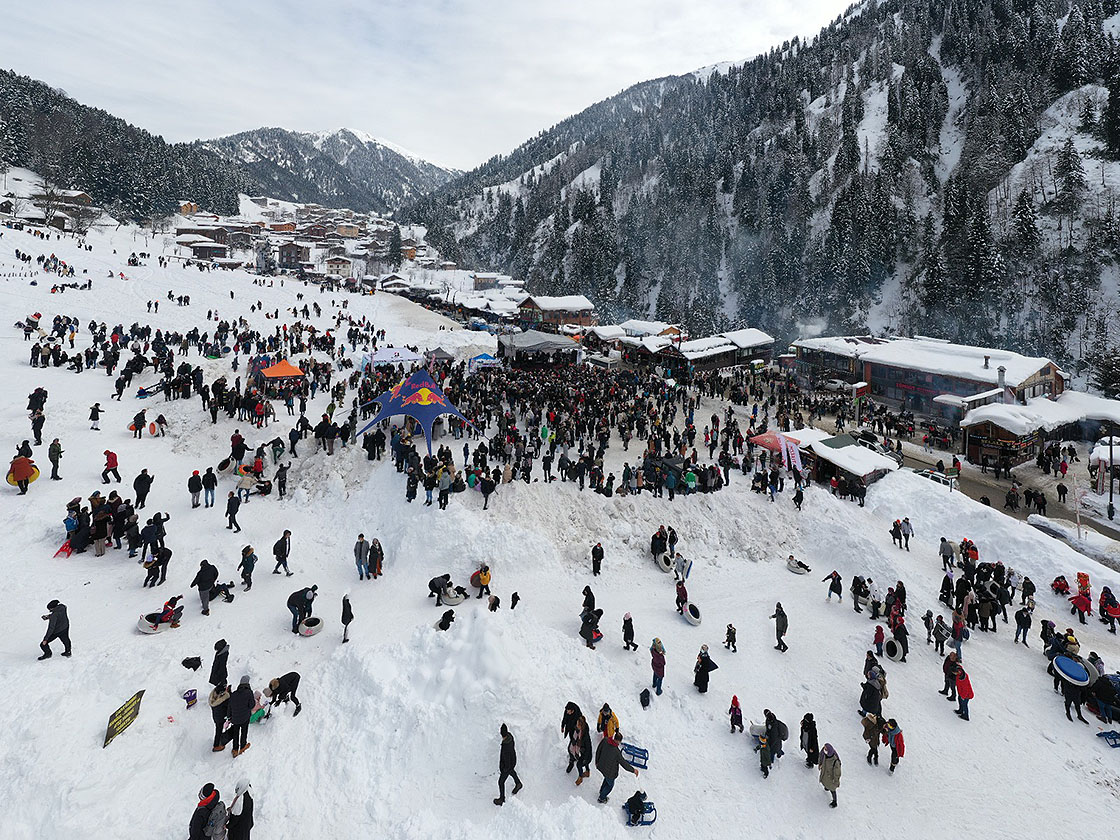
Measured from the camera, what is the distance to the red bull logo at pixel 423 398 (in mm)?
19000

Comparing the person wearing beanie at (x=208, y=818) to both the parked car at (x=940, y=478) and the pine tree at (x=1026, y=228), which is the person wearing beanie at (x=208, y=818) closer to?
the parked car at (x=940, y=478)

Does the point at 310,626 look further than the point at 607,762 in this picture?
Yes

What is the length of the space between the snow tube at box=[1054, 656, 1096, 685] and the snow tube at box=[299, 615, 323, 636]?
52.6ft

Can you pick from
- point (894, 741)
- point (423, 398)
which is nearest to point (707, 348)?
point (423, 398)

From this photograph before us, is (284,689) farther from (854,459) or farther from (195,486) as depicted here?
(854,459)

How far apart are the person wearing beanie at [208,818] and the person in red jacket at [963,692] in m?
13.3

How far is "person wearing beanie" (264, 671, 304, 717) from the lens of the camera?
8.97 metres

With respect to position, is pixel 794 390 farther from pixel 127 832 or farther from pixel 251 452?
pixel 127 832

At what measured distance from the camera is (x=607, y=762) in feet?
26.7

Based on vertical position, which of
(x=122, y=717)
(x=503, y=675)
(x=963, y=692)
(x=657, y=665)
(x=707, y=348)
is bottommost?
(x=963, y=692)

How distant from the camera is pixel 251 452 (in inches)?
735

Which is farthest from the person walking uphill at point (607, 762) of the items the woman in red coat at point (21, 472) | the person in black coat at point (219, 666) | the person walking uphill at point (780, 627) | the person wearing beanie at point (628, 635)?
the woman in red coat at point (21, 472)

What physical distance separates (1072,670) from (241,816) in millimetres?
15821

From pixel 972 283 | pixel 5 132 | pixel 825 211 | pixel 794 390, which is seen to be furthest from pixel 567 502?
pixel 5 132
